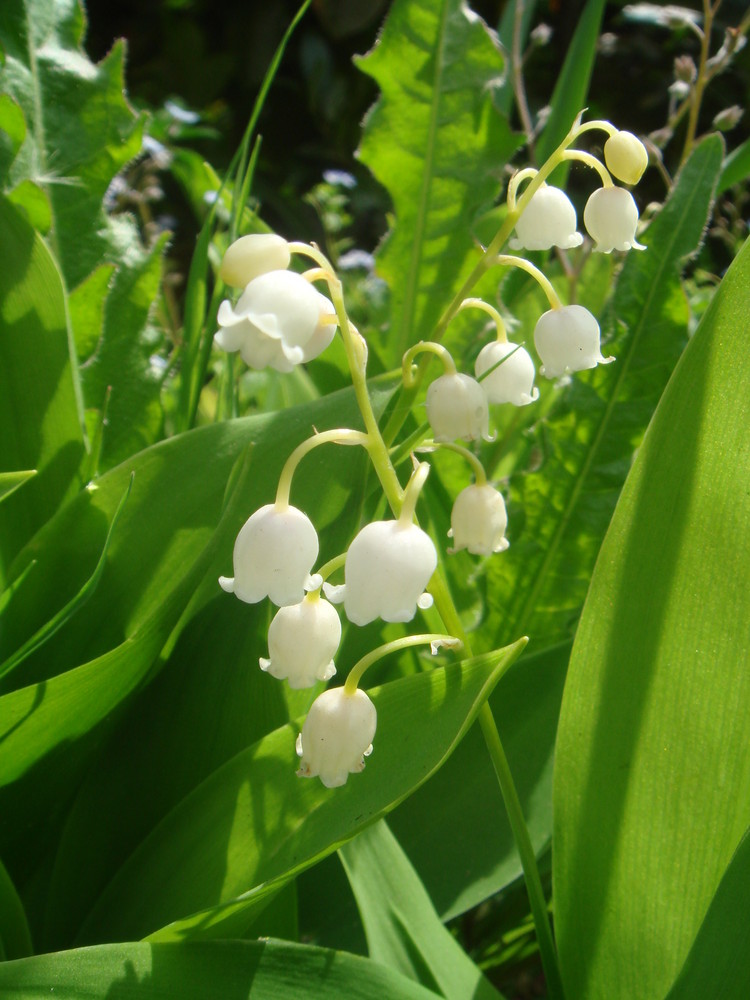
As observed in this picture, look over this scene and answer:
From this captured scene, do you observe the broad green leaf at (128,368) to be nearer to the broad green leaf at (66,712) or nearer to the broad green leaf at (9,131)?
the broad green leaf at (9,131)

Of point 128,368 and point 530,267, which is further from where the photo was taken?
point 128,368

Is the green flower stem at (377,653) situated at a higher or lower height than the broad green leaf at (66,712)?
higher

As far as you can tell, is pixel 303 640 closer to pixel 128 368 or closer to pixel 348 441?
pixel 348 441

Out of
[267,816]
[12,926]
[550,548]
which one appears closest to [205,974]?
[267,816]

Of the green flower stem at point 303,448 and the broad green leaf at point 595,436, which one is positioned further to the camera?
the broad green leaf at point 595,436

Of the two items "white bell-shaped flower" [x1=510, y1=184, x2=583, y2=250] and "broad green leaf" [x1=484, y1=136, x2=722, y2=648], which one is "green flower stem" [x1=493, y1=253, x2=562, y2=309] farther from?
"broad green leaf" [x1=484, y1=136, x2=722, y2=648]

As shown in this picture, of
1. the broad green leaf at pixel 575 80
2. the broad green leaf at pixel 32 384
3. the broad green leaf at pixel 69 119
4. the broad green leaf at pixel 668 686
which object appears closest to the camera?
the broad green leaf at pixel 668 686

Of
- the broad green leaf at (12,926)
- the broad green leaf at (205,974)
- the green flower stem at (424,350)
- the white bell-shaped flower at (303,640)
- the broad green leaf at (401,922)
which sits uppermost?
the green flower stem at (424,350)

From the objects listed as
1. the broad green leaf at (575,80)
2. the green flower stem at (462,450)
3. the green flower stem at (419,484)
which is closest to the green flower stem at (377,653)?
the green flower stem at (419,484)
